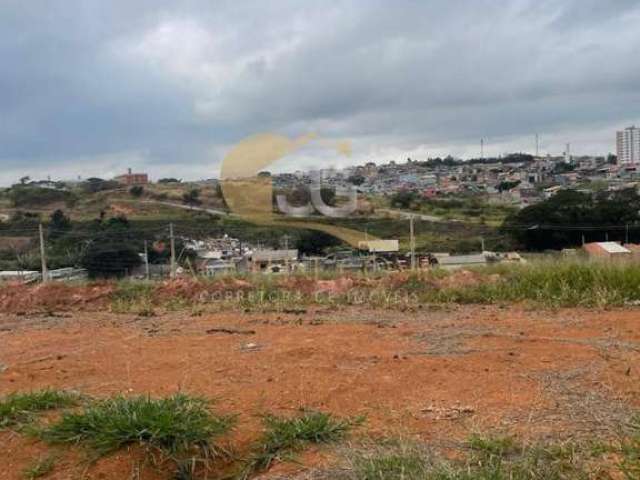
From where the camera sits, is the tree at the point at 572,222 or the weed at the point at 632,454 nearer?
the weed at the point at 632,454

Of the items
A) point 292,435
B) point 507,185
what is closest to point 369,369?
point 292,435

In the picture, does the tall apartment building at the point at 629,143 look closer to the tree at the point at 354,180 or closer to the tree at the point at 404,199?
the tree at the point at 404,199

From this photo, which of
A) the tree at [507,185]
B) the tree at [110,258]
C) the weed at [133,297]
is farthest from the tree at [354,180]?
the tree at [507,185]

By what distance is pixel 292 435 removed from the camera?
3053 mm

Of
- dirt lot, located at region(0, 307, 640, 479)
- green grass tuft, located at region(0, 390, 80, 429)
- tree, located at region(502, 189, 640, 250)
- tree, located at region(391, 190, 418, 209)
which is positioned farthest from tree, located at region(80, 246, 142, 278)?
green grass tuft, located at region(0, 390, 80, 429)

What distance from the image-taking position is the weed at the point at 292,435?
9.58 ft

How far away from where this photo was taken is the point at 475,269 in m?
9.97

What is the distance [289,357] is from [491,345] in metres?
1.56

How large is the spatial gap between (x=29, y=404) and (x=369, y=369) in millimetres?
2021

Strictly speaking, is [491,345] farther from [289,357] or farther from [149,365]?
[149,365]

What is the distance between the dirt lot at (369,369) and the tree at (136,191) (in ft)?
84.3

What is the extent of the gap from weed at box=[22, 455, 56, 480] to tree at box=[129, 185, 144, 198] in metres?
29.9

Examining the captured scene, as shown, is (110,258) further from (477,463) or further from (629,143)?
(629,143)

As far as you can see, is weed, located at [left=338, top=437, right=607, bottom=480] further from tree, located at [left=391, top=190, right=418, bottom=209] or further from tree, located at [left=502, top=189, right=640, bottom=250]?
tree, located at [left=391, top=190, right=418, bottom=209]
